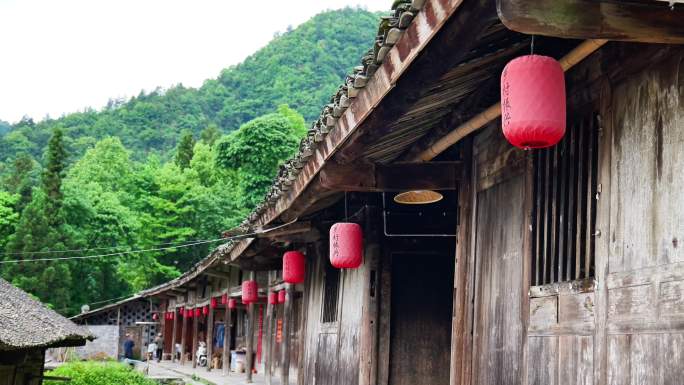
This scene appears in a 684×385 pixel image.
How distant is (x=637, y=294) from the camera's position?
4895 mm

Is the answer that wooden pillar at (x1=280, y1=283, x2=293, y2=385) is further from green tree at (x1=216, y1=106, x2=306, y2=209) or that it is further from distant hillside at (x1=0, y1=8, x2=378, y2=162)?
distant hillside at (x1=0, y1=8, x2=378, y2=162)

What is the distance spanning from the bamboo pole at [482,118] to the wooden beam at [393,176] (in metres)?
0.15

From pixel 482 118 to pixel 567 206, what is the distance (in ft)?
3.98

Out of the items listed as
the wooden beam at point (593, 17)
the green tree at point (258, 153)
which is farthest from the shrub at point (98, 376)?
the green tree at point (258, 153)

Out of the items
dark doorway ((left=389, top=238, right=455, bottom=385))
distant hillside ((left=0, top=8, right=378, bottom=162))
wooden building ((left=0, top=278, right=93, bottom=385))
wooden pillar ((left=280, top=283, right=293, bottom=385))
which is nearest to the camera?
dark doorway ((left=389, top=238, right=455, bottom=385))

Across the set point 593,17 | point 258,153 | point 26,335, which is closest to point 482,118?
point 593,17

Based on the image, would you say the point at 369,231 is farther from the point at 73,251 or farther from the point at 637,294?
the point at 73,251

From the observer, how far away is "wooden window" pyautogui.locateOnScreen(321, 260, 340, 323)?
13305mm

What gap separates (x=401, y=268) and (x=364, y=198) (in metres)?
1.24

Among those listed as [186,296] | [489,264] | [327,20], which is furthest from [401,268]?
[327,20]

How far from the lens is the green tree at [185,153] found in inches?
2800

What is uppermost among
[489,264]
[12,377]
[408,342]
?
[489,264]

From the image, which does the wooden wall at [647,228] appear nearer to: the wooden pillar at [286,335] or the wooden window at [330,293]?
the wooden window at [330,293]

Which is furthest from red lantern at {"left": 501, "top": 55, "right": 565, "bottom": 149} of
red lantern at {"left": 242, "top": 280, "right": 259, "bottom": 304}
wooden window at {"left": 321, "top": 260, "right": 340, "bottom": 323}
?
red lantern at {"left": 242, "top": 280, "right": 259, "bottom": 304}
